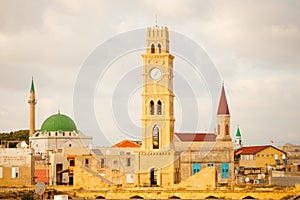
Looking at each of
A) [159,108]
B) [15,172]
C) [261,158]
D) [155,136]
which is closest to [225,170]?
[155,136]

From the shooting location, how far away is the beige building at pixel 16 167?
163 feet

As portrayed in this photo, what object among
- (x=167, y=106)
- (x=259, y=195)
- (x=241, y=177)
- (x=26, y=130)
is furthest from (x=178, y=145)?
(x=26, y=130)

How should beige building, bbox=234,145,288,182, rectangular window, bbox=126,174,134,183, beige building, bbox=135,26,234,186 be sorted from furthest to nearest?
beige building, bbox=234,145,288,182
rectangular window, bbox=126,174,134,183
beige building, bbox=135,26,234,186

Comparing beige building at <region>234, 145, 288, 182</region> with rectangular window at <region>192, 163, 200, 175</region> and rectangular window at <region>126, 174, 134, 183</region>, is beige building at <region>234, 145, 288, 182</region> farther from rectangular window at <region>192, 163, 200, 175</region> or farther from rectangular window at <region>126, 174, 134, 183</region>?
rectangular window at <region>126, 174, 134, 183</region>

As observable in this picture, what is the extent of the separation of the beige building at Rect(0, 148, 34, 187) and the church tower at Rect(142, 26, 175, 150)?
439 inches

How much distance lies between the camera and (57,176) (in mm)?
58000

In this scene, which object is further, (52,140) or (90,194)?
(52,140)

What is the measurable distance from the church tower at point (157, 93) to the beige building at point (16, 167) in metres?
11.1

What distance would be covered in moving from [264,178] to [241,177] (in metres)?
2.60

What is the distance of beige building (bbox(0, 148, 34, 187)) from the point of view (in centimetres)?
4962

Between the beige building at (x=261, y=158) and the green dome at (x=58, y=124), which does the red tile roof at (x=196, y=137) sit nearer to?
the beige building at (x=261, y=158)

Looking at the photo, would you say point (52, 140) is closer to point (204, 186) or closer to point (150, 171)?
point (150, 171)

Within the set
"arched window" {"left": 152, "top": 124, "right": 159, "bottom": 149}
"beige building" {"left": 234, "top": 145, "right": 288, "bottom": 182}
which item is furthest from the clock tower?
"beige building" {"left": 234, "top": 145, "right": 288, "bottom": 182}

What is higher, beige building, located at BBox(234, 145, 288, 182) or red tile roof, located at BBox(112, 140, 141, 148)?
red tile roof, located at BBox(112, 140, 141, 148)
